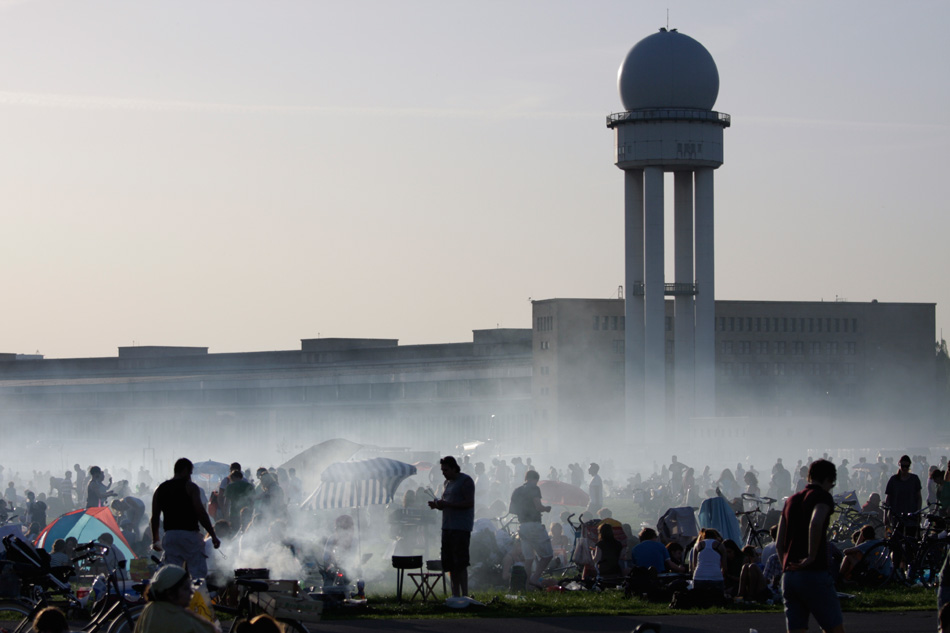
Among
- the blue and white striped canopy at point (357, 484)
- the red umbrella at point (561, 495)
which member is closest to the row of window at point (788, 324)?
the red umbrella at point (561, 495)

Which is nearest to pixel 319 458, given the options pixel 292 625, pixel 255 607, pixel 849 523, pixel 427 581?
pixel 849 523

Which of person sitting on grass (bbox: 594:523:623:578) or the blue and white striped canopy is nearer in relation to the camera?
person sitting on grass (bbox: 594:523:623:578)

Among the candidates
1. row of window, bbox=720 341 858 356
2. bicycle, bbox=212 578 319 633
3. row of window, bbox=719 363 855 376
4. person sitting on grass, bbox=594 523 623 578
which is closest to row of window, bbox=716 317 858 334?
row of window, bbox=720 341 858 356

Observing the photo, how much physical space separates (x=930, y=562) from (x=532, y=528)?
5.37m

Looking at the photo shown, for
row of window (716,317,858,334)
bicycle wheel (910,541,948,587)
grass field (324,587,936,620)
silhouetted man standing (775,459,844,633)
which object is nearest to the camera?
silhouetted man standing (775,459,844,633)

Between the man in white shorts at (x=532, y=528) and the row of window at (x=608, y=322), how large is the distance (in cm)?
6063

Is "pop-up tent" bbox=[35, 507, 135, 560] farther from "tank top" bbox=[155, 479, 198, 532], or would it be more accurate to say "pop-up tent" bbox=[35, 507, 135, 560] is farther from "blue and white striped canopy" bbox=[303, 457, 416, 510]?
"tank top" bbox=[155, 479, 198, 532]

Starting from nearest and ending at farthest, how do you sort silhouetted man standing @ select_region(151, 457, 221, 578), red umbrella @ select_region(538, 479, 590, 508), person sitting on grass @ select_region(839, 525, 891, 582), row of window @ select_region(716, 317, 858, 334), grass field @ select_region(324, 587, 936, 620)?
silhouetted man standing @ select_region(151, 457, 221, 578) → grass field @ select_region(324, 587, 936, 620) → person sitting on grass @ select_region(839, 525, 891, 582) → red umbrella @ select_region(538, 479, 590, 508) → row of window @ select_region(716, 317, 858, 334)

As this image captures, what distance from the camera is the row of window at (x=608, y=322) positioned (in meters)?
80.2

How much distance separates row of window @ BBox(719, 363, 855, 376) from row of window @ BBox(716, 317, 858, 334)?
2.08m

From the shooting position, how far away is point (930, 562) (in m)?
17.6

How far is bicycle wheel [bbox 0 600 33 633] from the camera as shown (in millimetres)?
11680

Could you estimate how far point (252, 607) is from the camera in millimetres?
11711

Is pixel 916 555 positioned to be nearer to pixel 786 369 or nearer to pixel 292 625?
pixel 292 625
